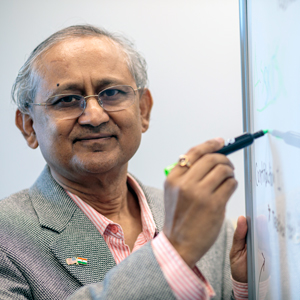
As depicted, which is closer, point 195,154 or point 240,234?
point 195,154

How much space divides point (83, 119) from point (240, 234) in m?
0.53

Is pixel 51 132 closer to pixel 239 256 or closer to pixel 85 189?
pixel 85 189

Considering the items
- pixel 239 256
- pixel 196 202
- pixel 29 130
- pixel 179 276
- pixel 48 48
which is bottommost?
pixel 239 256

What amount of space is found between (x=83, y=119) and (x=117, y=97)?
0.44ft

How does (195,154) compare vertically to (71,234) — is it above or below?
above

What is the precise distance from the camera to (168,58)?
1.85 meters

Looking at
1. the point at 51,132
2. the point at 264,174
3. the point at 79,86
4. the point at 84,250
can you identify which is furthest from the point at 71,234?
the point at 264,174

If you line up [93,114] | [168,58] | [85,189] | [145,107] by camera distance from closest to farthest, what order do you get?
[93,114] → [85,189] → [145,107] → [168,58]

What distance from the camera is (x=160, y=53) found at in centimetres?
185

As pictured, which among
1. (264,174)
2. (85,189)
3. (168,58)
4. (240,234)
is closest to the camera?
(264,174)

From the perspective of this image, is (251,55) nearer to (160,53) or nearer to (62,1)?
(160,53)

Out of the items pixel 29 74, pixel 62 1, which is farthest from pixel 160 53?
pixel 29 74

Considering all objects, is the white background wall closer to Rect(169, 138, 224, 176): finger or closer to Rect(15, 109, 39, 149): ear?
Rect(15, 109, 39, 149): ear

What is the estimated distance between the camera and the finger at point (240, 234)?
91 cm
